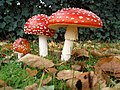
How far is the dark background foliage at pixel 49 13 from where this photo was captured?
5.68m

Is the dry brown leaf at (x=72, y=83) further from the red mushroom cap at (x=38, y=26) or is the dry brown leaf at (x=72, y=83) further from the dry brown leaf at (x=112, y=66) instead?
the red mushroom cap at (x=38, y=26)

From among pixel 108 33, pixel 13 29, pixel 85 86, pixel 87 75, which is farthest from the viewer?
pixel 108 33

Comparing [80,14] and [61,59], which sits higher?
[80,14]

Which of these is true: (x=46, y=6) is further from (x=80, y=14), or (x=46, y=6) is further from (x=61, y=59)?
(x=80, y=14)

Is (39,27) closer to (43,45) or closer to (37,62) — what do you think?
(43,45)

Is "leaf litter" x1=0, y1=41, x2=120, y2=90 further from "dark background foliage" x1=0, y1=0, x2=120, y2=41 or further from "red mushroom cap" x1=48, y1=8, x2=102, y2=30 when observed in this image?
"dark background foliage" x1=0, y1=0, x2=120, y2=41

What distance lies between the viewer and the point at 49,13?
5.89m

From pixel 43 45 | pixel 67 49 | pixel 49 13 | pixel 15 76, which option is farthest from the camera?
pixel 49 13

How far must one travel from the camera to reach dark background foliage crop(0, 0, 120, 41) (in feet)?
18.6

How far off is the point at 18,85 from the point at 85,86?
472 mm

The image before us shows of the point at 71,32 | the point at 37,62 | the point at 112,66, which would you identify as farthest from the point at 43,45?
the point at 112,66

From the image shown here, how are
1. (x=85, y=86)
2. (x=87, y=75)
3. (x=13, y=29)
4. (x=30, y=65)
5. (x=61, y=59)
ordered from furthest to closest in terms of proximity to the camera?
(x=13, y=29), (x=61, y=59), (x=30, y=65), (x=87, y=75), (x=85, y=86)

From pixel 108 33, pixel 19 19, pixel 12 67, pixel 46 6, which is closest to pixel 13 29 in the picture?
pixel 19 19

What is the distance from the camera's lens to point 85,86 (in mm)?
1958
